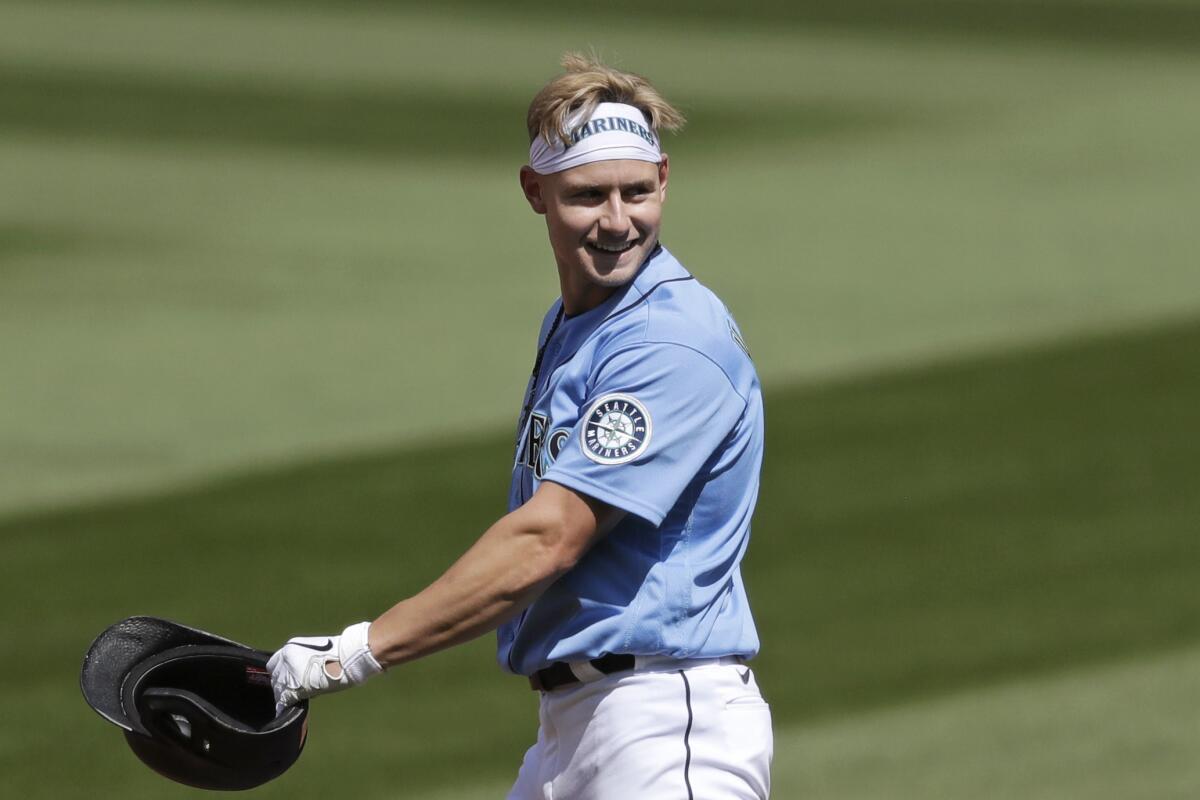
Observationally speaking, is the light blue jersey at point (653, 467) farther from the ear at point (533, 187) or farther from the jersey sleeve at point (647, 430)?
the ear at point (533, 187)

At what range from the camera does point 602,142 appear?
4.45m

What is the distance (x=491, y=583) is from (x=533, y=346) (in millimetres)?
7180

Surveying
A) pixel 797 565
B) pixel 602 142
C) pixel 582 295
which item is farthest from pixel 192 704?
pixel 797 565

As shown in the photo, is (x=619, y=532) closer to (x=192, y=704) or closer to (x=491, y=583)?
(x=491, y=583)

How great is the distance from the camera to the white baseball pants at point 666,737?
437cm

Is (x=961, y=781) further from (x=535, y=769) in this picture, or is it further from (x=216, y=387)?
(x=216, y=387)

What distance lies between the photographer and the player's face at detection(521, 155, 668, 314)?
443 cm

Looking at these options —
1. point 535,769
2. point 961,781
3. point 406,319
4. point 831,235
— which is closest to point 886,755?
point 961,781

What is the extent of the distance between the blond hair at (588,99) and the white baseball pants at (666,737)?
1254mm

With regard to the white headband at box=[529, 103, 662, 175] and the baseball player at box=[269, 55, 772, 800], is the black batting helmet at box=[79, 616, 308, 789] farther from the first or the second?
the white headband at box=[529, 103, 662, 175]

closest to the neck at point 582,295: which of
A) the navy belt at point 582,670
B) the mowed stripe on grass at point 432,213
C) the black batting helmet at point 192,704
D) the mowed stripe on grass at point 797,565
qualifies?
the navy belt at point 582,670

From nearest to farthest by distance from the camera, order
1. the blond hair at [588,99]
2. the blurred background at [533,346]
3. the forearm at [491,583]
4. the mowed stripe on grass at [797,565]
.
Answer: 1. the forearm at [491,583]
2. the blond hair at [588,99]
3. the mowed stripe on grass at [797,565]
4. the blurred background at [533,346]

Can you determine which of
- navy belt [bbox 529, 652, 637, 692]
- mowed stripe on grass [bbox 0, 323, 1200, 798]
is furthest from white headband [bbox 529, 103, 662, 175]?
mowed stripe on grass [bbox 0, 323, 1200, 798]

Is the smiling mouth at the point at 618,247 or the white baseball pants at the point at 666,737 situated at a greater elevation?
the smiling mouth at the point at 618,247
